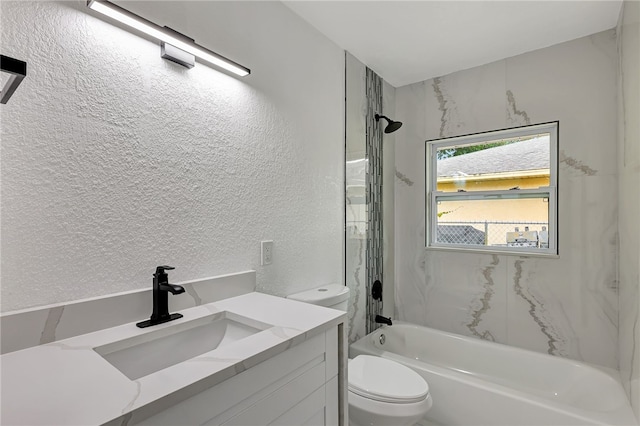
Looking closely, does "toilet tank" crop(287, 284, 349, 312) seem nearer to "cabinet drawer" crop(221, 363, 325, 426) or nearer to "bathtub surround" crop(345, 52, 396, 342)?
"bathtub surround" crop(345, 52, 396, 342)

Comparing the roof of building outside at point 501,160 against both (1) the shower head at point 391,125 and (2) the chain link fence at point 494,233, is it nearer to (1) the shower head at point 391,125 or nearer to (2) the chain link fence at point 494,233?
(2) the chain link fence at point 494,233

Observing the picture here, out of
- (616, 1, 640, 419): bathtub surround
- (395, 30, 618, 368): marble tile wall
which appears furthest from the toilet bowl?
(395, 30, 618, 368): marble tile wall

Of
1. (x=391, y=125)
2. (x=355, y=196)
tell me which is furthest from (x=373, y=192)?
(x=391, y=125)

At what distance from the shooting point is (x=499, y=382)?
86.6 inches

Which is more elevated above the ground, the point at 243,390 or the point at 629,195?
the point at 629,195

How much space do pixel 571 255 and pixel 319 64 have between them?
212cm

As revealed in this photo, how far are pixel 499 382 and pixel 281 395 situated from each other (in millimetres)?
1962

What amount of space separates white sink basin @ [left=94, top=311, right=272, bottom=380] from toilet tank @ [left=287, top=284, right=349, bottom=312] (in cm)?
52

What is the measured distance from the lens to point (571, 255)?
2125 mm

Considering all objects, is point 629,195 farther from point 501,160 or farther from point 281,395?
point 281,395

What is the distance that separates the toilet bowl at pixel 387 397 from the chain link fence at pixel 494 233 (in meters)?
1.33

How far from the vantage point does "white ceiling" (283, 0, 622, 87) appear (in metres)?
1.79

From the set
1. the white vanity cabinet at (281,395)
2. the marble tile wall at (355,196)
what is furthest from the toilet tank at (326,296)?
the white vanity cabinet at (281,395)

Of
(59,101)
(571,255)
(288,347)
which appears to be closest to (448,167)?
(571,255)
